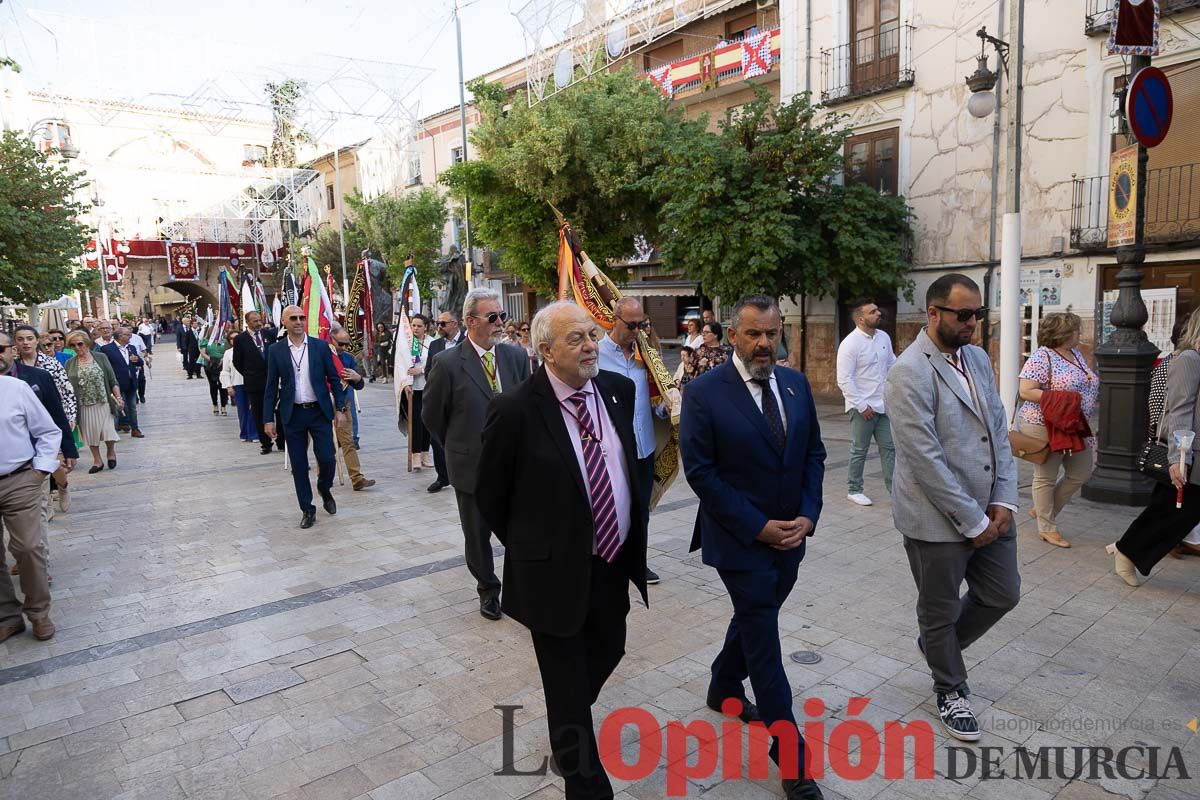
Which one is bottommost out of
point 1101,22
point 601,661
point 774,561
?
point 601,661

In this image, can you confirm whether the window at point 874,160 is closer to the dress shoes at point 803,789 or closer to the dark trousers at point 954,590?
the dark trousers at point 954,590

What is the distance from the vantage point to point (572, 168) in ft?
57.7

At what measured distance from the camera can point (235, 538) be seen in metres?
6.77

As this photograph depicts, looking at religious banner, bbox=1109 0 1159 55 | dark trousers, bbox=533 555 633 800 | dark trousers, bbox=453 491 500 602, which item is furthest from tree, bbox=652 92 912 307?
dark trousers, bbox=533 555 633 800

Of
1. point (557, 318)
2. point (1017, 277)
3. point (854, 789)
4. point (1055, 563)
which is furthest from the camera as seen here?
point (1017, 277)

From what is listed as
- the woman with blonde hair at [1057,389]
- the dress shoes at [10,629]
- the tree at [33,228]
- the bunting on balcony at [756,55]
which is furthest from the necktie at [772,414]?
the bunting on balcony at [756,55]

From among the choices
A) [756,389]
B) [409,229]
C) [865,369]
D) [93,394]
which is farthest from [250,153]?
[756,389]

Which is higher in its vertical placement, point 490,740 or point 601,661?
point 601,661

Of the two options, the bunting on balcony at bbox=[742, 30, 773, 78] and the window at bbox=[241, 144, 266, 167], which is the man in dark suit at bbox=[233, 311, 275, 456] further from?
the window at bbox=[241, 144, 266, 167]

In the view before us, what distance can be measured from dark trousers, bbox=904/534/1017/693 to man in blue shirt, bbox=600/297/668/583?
5.48 ft

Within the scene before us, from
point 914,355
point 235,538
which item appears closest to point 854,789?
point 914,355

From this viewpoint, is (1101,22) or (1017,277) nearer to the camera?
(1017,277)

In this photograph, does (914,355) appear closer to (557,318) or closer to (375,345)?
(557,318)

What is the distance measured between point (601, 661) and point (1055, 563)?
4.12 m
